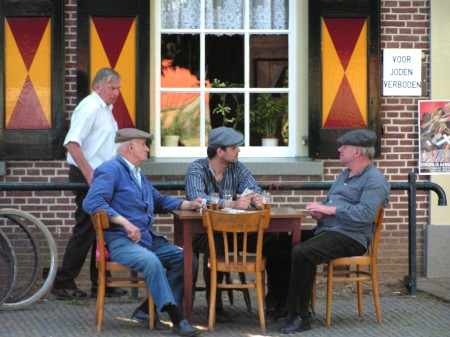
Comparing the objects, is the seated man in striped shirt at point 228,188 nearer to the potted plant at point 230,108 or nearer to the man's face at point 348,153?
the man's face at point 348,153

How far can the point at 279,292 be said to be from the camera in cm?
763

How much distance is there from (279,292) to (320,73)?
264 centimetres

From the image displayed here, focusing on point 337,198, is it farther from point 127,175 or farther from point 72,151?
point 72,151

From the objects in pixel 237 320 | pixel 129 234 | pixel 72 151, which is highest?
pixel 72 151

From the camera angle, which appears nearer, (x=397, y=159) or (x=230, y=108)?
(x=397, y=159)

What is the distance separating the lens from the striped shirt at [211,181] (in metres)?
7.54

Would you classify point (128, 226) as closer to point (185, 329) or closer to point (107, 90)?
point (185, 329)

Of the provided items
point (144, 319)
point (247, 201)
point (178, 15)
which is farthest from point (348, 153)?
point (178, 15)

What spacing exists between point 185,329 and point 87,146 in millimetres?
2036

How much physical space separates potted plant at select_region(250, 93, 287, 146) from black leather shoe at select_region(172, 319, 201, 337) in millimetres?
3271

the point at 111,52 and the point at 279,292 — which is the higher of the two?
the point at 111,52

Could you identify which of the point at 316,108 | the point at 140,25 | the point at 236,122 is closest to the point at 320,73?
the point at 316,108

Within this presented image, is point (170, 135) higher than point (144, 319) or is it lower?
higher

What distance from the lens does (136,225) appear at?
728cm
